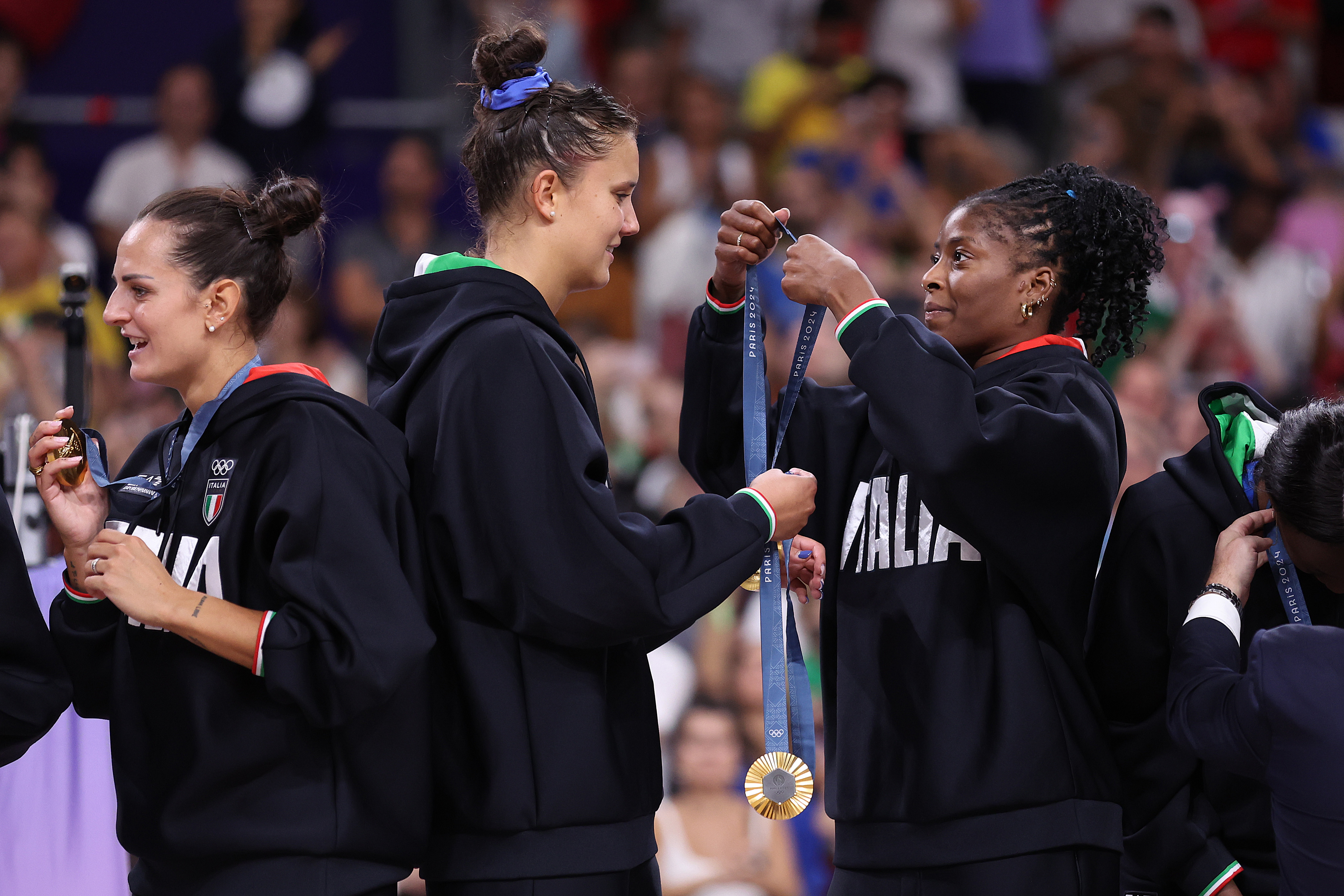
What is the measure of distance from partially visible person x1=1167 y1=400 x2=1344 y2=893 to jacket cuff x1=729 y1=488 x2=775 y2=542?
2.27 feet

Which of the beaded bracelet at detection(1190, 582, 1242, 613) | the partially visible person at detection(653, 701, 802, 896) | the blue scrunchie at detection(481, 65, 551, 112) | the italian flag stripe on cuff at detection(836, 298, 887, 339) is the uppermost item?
the blue scrunchie at detection(481, 65, 551, 112)

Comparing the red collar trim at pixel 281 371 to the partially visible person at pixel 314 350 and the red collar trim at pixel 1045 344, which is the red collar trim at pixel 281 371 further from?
the partially visible person at pixel 314 350

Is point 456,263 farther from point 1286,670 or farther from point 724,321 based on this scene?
point 1286,670

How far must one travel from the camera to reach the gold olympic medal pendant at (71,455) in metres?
2.24

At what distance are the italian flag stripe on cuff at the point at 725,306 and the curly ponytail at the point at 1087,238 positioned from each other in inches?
18.4

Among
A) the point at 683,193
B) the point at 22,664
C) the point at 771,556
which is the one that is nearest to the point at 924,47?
the point at 683,193

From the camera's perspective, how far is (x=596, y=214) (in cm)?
235

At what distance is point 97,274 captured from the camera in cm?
668

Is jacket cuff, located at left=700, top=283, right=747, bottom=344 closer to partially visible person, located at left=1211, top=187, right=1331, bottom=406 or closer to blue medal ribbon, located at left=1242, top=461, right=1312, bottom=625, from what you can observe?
blue medal ribbon, located at left=1242, top=461, right=1312, bottom=625

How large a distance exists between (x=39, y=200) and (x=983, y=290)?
17.0 feet

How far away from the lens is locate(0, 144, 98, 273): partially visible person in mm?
6316

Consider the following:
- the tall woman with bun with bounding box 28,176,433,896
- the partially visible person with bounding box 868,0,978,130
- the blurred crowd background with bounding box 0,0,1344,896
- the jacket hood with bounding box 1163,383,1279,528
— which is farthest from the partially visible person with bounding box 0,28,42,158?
the jacket hood with bounding box 1163,383,1279,528

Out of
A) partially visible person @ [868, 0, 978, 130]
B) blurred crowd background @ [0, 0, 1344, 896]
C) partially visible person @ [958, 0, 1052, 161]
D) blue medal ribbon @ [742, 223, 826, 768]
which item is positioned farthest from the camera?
partially visible person @ [958, 0, 1052, 161]

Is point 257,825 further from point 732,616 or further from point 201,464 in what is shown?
point 732,616
